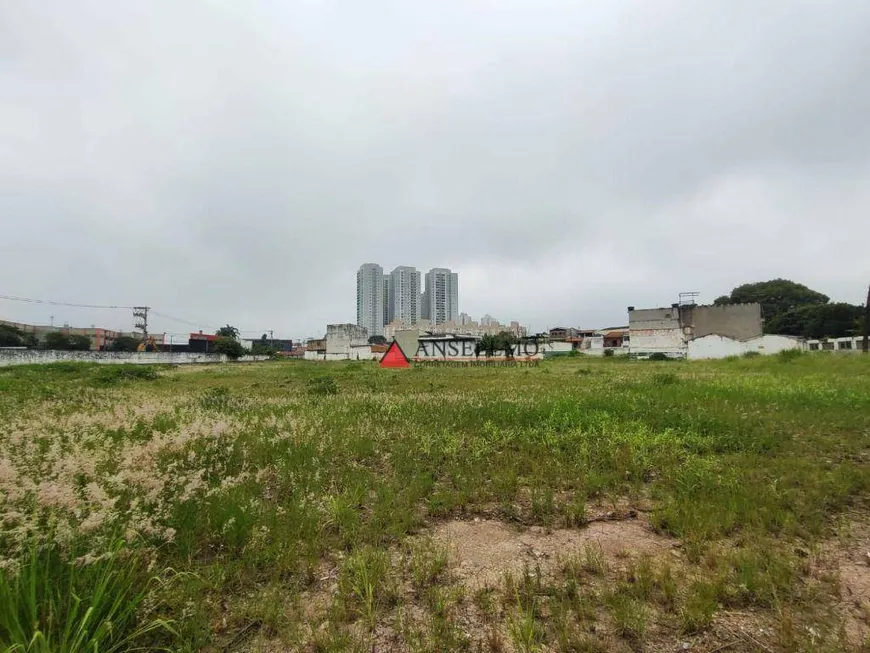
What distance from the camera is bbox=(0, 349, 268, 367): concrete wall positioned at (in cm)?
3491

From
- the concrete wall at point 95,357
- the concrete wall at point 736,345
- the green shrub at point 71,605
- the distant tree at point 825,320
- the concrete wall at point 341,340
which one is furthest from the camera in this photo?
the concrete wall at point 341,340

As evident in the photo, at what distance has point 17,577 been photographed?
1897 millimetres

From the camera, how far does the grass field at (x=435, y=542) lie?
2.14 meters

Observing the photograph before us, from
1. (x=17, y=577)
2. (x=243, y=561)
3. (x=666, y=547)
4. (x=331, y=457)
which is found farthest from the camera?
(x=331, y=457)

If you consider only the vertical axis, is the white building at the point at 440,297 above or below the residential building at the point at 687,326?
above

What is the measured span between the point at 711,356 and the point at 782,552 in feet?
142

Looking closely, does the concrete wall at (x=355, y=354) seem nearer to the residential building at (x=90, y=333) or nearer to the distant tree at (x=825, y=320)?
the residential building at (x=90, y=333)

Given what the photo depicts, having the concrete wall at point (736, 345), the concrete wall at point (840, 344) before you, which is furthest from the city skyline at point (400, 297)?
the concrete wall at point (840, 344)

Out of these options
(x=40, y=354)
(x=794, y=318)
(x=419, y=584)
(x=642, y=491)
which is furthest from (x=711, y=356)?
(x=40, y=354)

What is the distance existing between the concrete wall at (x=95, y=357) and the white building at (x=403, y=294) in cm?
4878

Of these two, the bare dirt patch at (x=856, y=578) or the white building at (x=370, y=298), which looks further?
the white building at (x=370, y=298)

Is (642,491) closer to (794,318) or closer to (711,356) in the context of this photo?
(711,356)

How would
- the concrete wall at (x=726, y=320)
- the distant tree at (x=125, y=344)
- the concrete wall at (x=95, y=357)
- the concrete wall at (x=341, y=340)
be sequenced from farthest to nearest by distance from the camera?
1. the distant tree at (x=125, y=344)
2. the concrete wall at (x=341, y=340)
3. the concrete wall at (x=726, y=320)
4. the concrete wall at (x=95, y=357)

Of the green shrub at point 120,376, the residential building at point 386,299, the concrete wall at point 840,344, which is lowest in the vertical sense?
the green shrub at point 120,376
